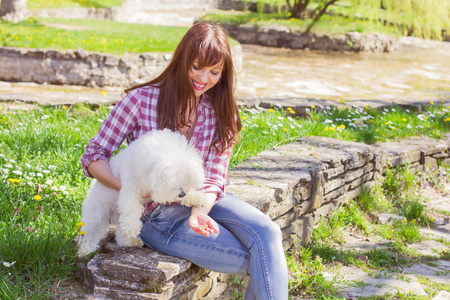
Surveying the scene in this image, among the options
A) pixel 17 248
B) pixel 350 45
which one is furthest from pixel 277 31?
pixel 17 248

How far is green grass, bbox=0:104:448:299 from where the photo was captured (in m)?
2.50

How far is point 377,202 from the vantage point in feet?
15.5

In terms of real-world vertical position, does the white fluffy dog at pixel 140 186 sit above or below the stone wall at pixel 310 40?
below

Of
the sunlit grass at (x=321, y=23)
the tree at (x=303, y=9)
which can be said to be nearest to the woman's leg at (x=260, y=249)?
the sunlit grass at (x=321, y=23)

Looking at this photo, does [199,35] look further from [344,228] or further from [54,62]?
[54,62]

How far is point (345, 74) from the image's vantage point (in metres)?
12.5

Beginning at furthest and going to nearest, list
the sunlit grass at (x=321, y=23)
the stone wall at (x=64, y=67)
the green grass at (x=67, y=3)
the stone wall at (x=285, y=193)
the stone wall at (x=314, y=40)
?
the sunlit grass at (x=321, y=23) < the green grass at (x=67, y=3) < the stone wall at (x=314, y=40) < the stone wall at (x=64, y=67) < the stone wall at (x=285, y=193)

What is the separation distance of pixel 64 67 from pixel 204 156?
24.7 feet

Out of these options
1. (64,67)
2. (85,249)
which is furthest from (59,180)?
(64,67)

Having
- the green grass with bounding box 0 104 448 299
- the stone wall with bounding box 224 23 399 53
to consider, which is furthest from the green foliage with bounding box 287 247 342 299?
the stone wall with bounding box 224 23 399 53

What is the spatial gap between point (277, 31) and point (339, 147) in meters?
12.7

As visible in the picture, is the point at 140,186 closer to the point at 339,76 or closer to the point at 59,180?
the point at 59,180

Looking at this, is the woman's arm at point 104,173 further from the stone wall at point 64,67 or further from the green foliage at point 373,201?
the stone wall at point 64,67

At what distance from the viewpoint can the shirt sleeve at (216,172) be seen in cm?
261
